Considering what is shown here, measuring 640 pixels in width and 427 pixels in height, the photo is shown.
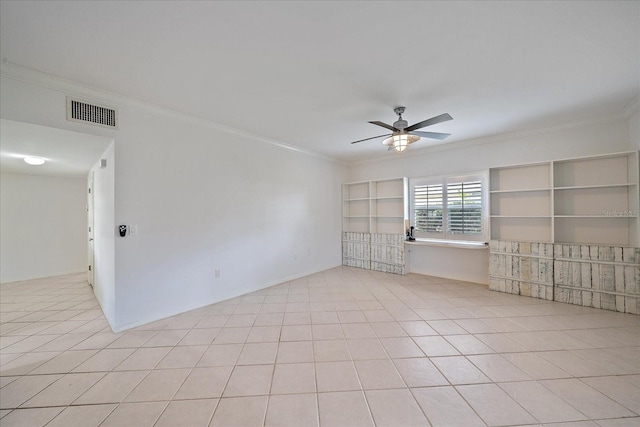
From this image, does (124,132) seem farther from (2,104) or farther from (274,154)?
(274,154)

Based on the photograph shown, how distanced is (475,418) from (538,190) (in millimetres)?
3973

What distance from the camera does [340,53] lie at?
209 centimetres

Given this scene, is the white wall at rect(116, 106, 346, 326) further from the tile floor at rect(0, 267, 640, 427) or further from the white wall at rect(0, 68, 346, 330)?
the tile floor at rect(0, 267, 640, 427)

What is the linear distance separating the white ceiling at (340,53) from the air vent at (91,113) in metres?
0.26

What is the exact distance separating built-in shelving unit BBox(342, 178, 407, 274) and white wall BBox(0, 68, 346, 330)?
5.22ft

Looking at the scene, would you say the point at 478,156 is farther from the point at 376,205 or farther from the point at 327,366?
the point at 327,366

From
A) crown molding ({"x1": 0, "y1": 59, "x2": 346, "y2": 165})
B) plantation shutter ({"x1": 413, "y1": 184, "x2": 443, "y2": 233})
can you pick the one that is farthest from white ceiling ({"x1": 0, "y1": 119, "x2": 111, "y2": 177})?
plantation shutter ({"x1": 413, "y1": 184, "x2": 443, "y2": 233})

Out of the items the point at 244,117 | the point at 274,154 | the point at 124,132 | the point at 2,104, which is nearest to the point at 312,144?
the point at 274,154

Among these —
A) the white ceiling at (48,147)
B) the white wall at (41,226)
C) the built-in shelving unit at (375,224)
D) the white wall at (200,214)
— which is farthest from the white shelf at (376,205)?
the white wall at (41,226)

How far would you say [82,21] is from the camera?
5.69ft

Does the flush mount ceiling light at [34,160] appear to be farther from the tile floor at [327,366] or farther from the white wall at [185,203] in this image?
the tile floor at [327,366]

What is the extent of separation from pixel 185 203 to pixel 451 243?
477 centimetres

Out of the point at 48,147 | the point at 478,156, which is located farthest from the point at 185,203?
the point at 478,156

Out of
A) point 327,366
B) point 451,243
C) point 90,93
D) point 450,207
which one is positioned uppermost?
point 90,93
